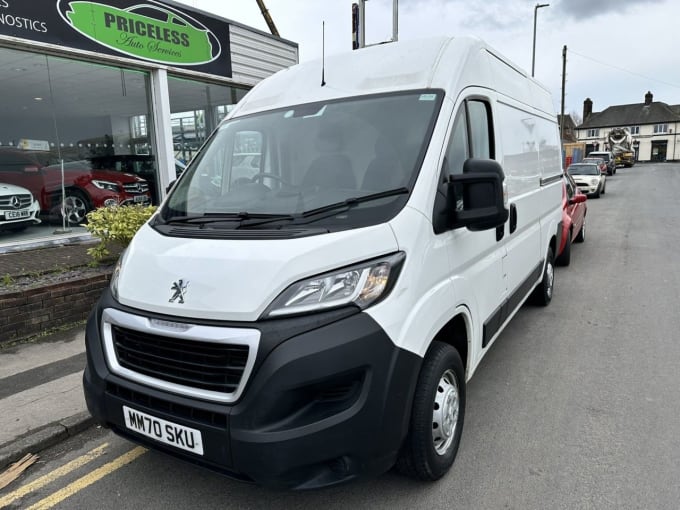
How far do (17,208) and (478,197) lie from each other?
7877 mm

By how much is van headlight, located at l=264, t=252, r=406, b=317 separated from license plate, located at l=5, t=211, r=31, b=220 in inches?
293

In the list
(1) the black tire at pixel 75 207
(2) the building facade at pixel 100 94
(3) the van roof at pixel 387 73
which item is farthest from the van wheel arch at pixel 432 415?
(1) the black tire at pixel 75 207

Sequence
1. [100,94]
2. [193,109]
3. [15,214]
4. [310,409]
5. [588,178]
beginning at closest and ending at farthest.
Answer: [310,409], [15,214], [100,94], [193,109], [588,178]

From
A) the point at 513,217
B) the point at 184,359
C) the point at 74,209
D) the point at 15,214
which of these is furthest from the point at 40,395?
the point at 74,209

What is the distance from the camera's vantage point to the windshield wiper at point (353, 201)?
259 cm

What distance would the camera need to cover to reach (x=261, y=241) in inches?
94.5

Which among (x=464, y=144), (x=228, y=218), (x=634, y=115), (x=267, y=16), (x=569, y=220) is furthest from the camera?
(x=634, y=115)

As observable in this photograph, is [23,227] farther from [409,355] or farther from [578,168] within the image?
[578,168]

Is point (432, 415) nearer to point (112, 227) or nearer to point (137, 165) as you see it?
point (112, 227)

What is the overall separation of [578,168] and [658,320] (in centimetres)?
1717

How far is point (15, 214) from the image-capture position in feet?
25.7

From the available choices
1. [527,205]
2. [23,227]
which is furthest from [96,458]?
[23,227]

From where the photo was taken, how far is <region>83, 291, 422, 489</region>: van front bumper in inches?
81.9

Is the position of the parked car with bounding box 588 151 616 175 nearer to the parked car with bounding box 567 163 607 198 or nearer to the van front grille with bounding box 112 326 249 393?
the parked car with bounding box 567 163 607 198
